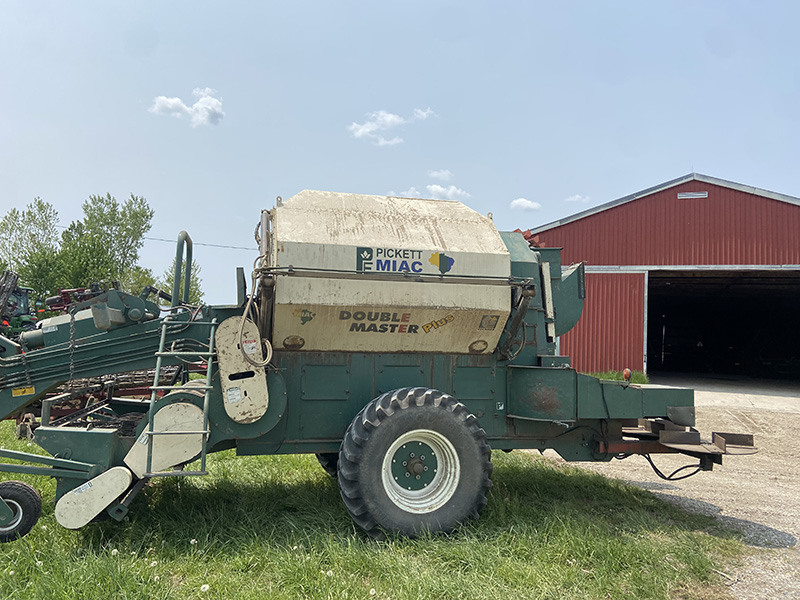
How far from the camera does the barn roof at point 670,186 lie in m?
15.6

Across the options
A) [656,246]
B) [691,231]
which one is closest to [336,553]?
[656,246]

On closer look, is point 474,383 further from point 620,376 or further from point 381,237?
point 620,376

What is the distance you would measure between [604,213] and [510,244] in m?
12.4

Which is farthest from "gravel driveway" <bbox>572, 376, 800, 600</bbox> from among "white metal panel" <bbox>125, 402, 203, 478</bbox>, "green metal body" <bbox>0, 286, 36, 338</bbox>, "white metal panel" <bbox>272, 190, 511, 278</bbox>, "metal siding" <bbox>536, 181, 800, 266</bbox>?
"green metal body" <bbox>0, 286, 36, 338</bbox>

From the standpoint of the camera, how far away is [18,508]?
4.20 meters

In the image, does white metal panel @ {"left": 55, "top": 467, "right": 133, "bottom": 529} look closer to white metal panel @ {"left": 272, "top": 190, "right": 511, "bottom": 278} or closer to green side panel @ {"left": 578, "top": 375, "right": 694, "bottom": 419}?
white metal panel @ {"left": 272, "top": 190, "right": 511, "bottom": 278}

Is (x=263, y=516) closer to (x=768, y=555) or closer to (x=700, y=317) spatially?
(x=768, y=555)

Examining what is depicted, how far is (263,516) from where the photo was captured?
4762 millimetres

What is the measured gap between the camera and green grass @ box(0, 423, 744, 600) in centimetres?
356

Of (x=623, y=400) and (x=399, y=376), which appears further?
(x=623, y=400)

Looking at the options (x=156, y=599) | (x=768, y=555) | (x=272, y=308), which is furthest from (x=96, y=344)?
(x=768, y=555)

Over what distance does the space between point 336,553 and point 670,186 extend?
15.2m

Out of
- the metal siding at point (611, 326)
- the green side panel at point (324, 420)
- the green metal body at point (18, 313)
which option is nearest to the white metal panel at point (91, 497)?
the green side panel at point (324, 420)

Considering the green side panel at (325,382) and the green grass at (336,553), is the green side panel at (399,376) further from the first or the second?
the green grass at (336,553)
